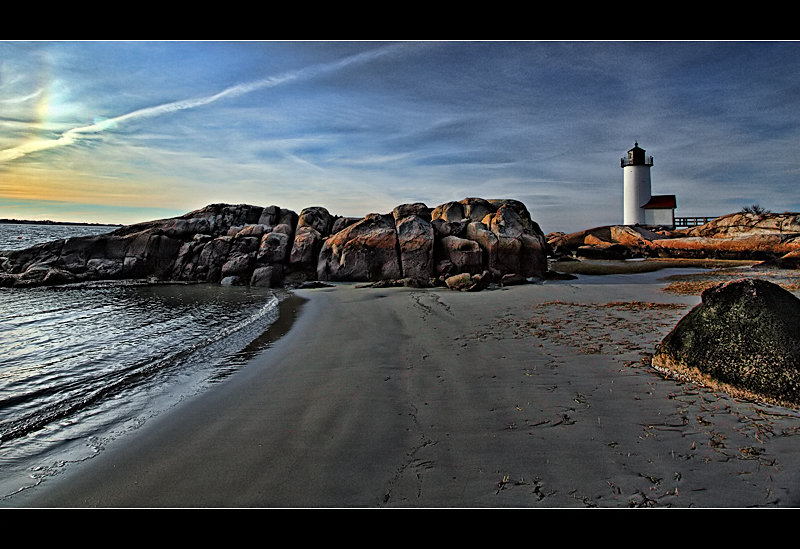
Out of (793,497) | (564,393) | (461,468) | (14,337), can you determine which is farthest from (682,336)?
(14,337)

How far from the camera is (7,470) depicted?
3857 mm

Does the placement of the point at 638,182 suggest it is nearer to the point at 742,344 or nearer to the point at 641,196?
the point at 641,196

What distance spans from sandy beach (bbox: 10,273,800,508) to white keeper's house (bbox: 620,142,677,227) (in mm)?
53498

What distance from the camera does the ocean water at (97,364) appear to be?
4.45m

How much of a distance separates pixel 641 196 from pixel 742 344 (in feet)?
185

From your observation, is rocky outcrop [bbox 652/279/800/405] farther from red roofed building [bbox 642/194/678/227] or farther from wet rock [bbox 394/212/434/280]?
red roofed building [bbox 642/194/678/227]

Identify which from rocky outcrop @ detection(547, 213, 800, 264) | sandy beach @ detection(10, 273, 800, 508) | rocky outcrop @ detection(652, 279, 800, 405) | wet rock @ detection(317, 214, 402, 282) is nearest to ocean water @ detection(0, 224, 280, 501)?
sandy beach @ detection(10, 273, 800, 508)

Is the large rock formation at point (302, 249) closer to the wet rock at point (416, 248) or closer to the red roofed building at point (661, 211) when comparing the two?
the wet rock at point (416, 248)

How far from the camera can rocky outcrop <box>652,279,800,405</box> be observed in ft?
13.9

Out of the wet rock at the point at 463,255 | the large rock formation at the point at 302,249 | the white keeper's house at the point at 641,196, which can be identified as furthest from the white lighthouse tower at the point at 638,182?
the wet rock at the point at 463,255

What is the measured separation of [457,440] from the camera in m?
3.70
